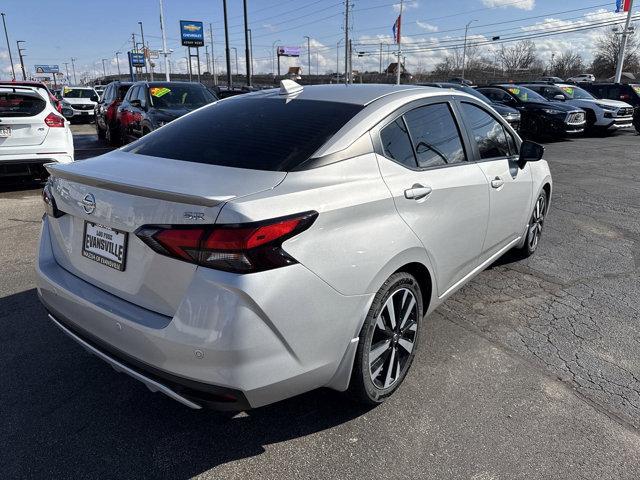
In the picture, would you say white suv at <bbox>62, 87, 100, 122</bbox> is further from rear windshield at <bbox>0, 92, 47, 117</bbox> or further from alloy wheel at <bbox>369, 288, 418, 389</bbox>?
alloy wheel at <bbox>369, 288, 418, 389</bbox>

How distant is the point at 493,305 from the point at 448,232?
131cm

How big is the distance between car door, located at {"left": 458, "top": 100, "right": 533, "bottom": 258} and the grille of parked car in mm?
12896

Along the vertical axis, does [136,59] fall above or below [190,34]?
below

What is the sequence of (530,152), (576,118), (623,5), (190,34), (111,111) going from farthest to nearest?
(190,34)
(623,5)
(576,118)
(111,111)
(530,152)

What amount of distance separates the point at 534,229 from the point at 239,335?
402 cm

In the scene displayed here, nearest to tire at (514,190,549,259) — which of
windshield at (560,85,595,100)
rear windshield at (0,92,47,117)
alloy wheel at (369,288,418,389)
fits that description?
alloy wheel at (369,288,418,389)

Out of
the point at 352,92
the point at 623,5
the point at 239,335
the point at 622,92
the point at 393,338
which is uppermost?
the point at 623,5

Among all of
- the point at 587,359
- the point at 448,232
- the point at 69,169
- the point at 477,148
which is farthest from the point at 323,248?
the point at 587,359

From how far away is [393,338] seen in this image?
107 inches

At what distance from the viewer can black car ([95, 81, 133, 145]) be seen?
12962 mm

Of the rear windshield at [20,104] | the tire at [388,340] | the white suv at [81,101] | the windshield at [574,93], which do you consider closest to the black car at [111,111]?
the rear windshield at [20,104]

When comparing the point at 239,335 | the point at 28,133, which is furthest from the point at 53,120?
the point at 239,335

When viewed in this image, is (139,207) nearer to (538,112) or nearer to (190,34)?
(538,112)

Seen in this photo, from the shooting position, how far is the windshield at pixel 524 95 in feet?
53.6
